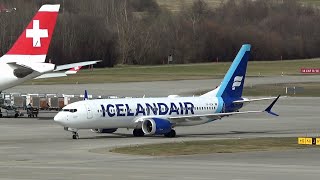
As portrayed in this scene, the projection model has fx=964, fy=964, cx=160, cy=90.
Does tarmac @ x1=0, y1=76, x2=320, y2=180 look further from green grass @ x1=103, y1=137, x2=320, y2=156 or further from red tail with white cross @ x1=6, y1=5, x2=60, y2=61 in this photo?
red tail with white cross @ x1=6, y1=5, x2=60, y2=61

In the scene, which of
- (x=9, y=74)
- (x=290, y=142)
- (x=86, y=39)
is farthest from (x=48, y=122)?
(x=86, y=39)

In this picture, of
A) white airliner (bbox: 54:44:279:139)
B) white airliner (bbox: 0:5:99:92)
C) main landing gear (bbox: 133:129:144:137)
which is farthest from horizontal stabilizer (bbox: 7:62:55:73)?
main landing gear (bbox: 133:129:144:137)

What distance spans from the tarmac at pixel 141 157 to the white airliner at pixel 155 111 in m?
0.94

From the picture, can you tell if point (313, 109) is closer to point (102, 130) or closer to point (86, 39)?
point (102, 130)

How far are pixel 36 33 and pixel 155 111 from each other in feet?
51.3

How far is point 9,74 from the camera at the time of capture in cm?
7731

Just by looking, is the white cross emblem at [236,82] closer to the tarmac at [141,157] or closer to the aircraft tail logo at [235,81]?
the aircraft tail logo at [235,81]

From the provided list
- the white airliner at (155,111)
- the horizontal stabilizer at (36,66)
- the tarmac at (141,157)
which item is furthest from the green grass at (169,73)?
the white airliner at (155,111)

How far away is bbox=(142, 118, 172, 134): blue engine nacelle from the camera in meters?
64.5

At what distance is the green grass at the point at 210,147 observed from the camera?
177 ft

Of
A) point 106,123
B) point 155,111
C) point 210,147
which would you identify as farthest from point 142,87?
point 210,147

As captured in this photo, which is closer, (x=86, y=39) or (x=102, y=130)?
(x=102, y=130)

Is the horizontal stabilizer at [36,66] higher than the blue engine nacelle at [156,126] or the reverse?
higher

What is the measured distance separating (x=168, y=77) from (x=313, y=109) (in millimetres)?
64153
